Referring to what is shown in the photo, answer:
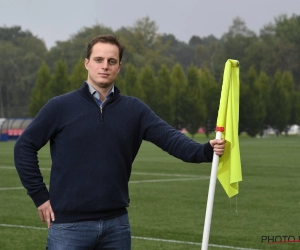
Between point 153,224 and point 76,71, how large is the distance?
68.1 metres

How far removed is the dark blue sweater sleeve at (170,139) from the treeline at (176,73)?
74395 millimetres

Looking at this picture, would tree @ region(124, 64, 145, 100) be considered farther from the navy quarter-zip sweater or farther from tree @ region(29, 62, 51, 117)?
the navy quarter-zip sweater

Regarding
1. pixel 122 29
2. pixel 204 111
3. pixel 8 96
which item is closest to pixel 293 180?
pixel 204 111

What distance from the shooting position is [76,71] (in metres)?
81.3

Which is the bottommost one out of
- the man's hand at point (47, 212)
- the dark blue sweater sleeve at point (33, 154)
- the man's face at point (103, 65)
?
the man's hand at point (47, 212)

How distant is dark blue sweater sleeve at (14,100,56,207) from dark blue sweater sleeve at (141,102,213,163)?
0.62 metres

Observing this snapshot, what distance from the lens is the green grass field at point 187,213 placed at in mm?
11984

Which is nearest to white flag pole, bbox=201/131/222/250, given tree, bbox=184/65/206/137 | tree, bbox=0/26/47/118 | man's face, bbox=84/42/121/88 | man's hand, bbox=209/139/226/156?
man's hand, bbox=209/139/226/156

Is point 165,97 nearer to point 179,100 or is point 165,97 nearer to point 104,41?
point 179,100

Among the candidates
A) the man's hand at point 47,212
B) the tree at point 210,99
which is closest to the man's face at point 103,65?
the man's hand at point 47,212

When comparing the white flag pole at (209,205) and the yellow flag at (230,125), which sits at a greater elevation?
the yellow flag at (230,125)

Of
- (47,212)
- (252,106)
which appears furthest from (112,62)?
(252,106)

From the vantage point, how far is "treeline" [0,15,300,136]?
267 ft

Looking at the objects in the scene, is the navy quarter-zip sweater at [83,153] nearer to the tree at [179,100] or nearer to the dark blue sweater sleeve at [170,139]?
the dark blue sweater sleeve at [170,139]
